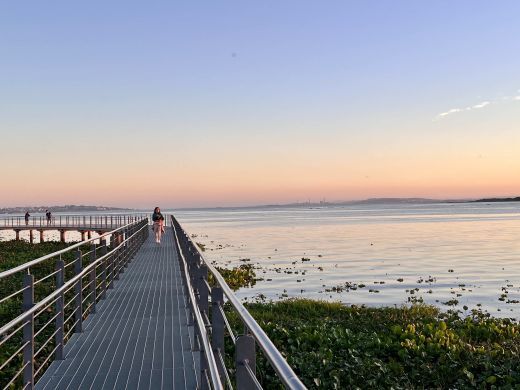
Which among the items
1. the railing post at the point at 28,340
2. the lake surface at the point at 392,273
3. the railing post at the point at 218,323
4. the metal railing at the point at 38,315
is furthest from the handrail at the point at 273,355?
the lake surface at the point at 392,273

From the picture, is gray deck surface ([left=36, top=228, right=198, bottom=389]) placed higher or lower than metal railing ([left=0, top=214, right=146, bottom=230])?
lower

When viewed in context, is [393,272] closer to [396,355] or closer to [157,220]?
[157,220]

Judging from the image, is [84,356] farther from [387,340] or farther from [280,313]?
[280,313]

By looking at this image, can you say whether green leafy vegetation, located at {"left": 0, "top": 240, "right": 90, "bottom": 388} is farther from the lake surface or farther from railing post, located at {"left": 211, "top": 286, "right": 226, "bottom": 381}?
the lake surface

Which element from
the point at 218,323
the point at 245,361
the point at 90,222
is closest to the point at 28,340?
the point at 218,323

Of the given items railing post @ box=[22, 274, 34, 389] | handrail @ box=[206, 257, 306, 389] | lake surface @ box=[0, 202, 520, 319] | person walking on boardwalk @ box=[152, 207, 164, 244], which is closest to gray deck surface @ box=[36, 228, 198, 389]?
railing post @ box=[22, 274, 34, 389]

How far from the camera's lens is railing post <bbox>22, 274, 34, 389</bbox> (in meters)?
5.30

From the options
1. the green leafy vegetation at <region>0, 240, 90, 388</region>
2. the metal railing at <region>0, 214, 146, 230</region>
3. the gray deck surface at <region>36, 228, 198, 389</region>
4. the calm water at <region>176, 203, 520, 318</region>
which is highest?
the metal railing at <region>0, 214, 146, 230</region>

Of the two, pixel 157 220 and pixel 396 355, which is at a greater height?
pixel 157 220

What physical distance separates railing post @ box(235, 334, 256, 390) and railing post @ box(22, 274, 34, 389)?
3.50m

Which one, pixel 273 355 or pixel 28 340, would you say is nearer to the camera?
pixel 273 355

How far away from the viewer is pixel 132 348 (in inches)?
284

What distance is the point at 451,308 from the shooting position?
679 inches

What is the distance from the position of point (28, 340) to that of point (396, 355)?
6.85m
